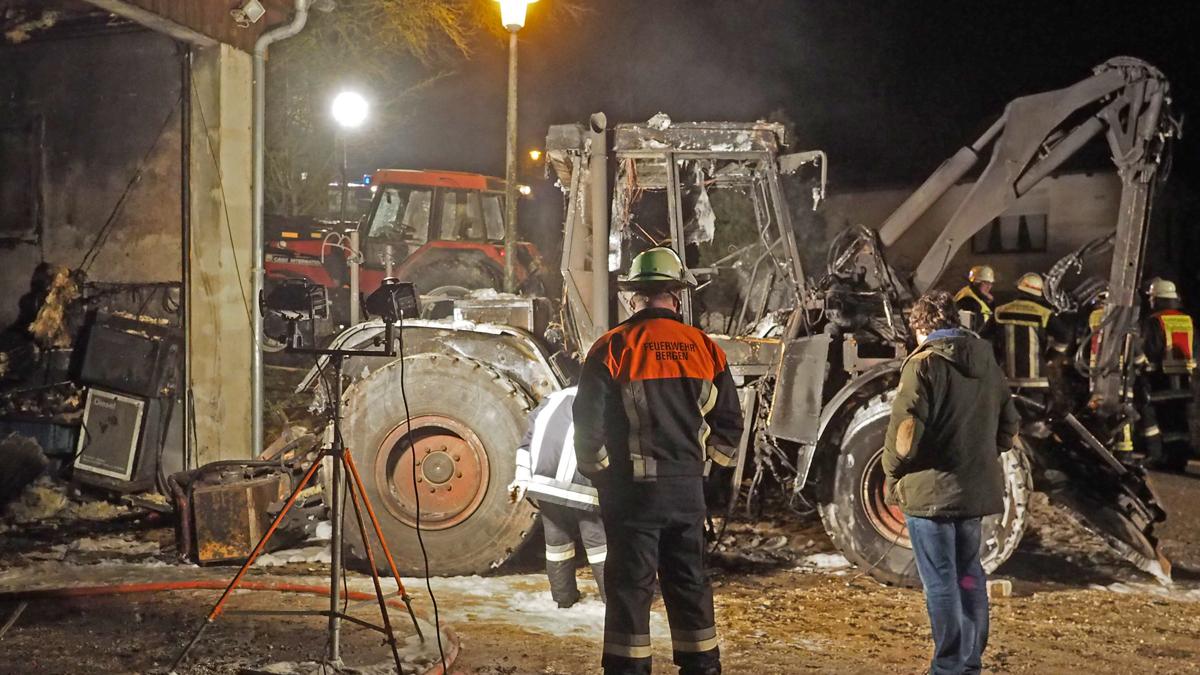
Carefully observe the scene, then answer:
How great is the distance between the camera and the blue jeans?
4.40m

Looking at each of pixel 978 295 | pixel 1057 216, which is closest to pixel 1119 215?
pixel 978 295

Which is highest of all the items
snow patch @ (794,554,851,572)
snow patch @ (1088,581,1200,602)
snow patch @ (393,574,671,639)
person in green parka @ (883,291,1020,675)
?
person in green parka @ (883,291,1020,675)

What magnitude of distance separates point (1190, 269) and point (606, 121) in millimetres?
19980

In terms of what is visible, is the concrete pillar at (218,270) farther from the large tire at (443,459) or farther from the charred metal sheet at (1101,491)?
the charred metal sheet at (1101,491)

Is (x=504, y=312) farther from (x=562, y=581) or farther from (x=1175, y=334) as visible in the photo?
(x=1175, y=334)

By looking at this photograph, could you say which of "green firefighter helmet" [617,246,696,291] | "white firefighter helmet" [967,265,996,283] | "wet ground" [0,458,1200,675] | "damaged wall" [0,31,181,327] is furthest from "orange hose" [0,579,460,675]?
"white firefighter helmet" [967,265,996,283]

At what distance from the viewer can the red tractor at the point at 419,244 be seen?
50.1 feet

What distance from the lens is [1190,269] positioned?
22.4m

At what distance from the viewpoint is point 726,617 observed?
5.97 metres

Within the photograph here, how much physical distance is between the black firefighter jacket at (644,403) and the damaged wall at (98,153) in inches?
245

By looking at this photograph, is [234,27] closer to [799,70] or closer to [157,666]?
[157,666]

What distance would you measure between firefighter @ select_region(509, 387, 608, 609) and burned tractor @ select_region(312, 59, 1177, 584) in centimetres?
72

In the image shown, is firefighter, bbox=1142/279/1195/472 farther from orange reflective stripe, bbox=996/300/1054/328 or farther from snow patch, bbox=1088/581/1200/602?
snow patch, bbox=1088/581/1200/602

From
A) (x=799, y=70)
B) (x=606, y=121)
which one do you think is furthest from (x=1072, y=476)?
(x=799, y=70)
